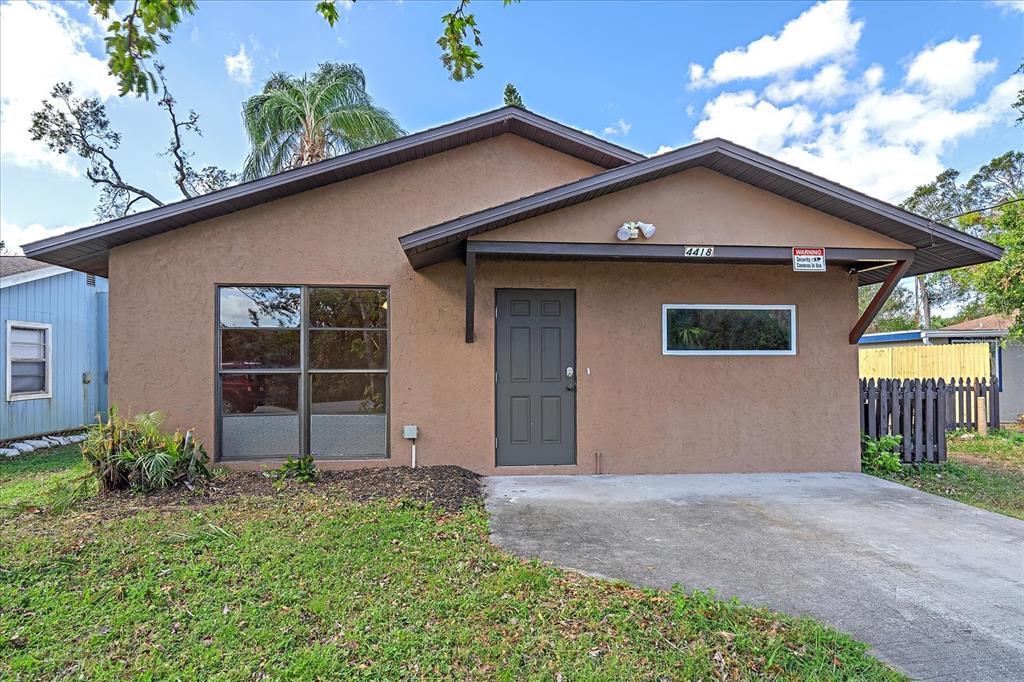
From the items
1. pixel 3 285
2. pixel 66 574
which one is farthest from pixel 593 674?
pixel 3 285

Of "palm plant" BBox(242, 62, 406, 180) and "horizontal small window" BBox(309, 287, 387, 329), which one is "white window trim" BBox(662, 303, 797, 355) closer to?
"horizontal small window" BBox(309, 287, 387, 329)

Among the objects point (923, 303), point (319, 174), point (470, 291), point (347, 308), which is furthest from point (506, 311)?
point (923, 303)

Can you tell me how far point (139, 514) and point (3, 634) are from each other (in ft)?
5.83

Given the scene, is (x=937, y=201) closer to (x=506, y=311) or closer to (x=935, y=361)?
(x=935, y=361)

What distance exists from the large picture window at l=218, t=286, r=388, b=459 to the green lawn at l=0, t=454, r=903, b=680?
2.13m

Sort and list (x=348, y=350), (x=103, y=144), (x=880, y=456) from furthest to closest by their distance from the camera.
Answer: (x=103, y=144)
(x=880, y=456)
(x=348, y=350)

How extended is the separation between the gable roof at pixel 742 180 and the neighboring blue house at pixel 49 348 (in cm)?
888

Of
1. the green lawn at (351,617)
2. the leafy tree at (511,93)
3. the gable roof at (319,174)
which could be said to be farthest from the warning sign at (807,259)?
the leafy tree at (511,93)

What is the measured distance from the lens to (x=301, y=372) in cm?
641

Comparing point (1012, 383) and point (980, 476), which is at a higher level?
point (1012, 383)

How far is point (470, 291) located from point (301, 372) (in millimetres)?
2315

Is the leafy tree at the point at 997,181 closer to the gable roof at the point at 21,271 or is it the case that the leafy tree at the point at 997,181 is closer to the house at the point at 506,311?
the house at the point at 506,311

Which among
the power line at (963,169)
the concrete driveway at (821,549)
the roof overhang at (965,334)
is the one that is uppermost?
the power line at (963,169)

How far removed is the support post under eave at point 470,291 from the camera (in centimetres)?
573
